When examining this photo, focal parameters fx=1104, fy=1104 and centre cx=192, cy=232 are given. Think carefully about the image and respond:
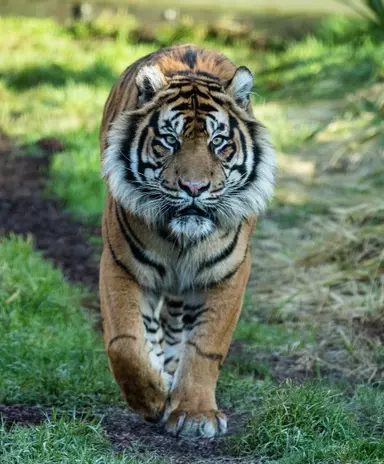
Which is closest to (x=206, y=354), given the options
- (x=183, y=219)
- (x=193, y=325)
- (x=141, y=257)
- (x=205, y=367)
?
(x=205, y=367)

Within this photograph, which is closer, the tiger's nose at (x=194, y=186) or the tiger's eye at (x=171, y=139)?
the tiger's nose at (x=194, y=186)

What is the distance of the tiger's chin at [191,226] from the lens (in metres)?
4.12

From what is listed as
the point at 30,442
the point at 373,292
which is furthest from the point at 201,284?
the point at 373,292

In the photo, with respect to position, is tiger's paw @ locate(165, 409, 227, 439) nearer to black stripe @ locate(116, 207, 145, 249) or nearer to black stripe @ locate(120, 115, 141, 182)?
black stripe @ locate(116, 207, 145, 249)

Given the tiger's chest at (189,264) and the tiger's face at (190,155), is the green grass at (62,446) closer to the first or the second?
the tiger's chest at (189,264)

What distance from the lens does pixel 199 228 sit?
4148mm

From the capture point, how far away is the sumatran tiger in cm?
413

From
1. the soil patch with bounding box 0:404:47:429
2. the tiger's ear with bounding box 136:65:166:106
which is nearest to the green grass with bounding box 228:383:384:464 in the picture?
the soil patch with bounding box 0:404:47:429

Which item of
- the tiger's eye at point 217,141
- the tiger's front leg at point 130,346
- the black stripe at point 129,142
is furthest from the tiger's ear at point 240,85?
the tiger's front leg at point 130,346

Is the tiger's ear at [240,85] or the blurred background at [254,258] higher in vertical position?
the tiger's ear at [240,85]

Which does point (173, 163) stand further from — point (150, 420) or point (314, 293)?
point (314, 293)

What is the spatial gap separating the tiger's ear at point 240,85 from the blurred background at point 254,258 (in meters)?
1.13

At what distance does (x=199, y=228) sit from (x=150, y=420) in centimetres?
76

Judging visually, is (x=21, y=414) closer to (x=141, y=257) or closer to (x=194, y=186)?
(x=141, y=257)
